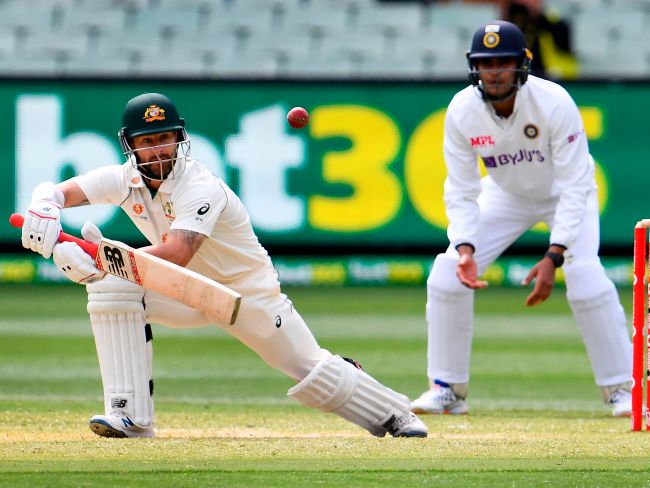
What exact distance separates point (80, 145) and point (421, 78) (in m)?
2.82

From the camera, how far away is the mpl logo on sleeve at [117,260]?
505cm

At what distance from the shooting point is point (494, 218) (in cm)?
667

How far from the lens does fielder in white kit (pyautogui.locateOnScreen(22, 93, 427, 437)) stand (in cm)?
516

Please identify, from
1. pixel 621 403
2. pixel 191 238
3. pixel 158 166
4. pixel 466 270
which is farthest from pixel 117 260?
pixel 621 403

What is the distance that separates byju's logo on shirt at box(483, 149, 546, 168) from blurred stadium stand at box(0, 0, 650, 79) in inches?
267

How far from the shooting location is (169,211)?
5.32 m

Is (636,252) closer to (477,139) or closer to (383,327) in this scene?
(477,139)

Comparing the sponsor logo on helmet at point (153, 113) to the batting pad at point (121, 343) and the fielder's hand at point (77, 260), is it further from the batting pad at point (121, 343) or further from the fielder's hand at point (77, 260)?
the batting pad at point (121, 343)

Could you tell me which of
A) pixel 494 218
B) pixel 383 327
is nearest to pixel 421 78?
pixel 383 327

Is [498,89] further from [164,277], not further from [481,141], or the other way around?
[164,277]

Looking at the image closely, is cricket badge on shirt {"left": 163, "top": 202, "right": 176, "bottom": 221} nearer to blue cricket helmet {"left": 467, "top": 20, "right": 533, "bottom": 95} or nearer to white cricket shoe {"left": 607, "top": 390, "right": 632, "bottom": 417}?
blue cricket helmet {"left": 467, "top": 20, "right": 533, "bottom": 95}

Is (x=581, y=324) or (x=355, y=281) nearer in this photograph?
(x=581, y=324)

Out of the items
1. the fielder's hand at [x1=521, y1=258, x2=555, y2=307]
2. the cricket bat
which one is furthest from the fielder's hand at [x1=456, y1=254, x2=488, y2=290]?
the cricket bat

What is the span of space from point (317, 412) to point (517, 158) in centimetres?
150
